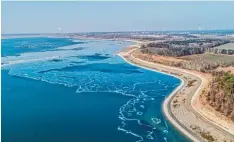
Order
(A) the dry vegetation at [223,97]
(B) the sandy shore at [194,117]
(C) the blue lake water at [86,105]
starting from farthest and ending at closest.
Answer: (A) the dry vegetation at [223,97]
(C) the blue lake water at [86,105]
(B) the sandy shore at [194,117]

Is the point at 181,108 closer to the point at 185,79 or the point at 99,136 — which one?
the point at 99,136

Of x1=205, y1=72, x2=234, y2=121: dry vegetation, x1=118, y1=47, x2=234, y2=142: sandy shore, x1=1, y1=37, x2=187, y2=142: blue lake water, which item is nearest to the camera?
x1=118, y1=47, x2=234, y2=142: sandy shore

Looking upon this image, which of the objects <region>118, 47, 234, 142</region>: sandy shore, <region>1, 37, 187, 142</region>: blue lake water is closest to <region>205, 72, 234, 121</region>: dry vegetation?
<region>118, 47, 234, 142</region>: sandy shore

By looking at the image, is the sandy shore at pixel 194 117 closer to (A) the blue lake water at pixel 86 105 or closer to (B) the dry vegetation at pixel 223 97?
(A) the blue lake water at pixel 86 105

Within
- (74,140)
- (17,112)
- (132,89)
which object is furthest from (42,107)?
(132,89)

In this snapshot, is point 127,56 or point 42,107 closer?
point 42,107

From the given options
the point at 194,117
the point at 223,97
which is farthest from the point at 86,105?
the point at 223,97

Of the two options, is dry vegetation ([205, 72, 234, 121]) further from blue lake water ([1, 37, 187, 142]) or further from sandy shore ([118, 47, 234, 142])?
blue lake water ([1, 37, 187, 142])

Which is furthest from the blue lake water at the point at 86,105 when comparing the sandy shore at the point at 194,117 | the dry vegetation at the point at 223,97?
the dry vegetation at the point at 223,97
